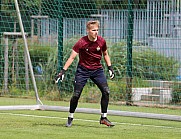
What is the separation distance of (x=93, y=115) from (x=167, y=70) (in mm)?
3099

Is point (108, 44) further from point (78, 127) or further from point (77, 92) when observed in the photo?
point (78, 127)

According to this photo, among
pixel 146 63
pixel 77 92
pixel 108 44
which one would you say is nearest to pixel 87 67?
pixel 77 92

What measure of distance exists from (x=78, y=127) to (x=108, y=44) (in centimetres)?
622

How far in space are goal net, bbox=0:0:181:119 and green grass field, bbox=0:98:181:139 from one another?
0.77m

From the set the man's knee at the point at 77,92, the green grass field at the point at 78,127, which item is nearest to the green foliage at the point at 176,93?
the green grass field at the point at 78,127

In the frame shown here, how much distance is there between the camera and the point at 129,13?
53.1 ft

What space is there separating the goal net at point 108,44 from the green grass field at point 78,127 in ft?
2.54

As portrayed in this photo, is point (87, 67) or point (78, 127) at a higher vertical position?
point (87, 67)

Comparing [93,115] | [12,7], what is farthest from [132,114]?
[12,7]

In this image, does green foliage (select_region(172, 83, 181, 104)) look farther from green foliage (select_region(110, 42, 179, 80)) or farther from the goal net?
green foliage (select_region(110, 42, 179, 80))

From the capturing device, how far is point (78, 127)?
11.1 meters

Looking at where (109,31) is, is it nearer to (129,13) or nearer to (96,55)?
(129,13)

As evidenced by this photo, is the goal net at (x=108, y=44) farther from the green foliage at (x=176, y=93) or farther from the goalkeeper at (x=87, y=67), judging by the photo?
the goalkeeper at (x=87, y=67)

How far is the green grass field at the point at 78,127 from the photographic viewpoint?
32.2 feet
